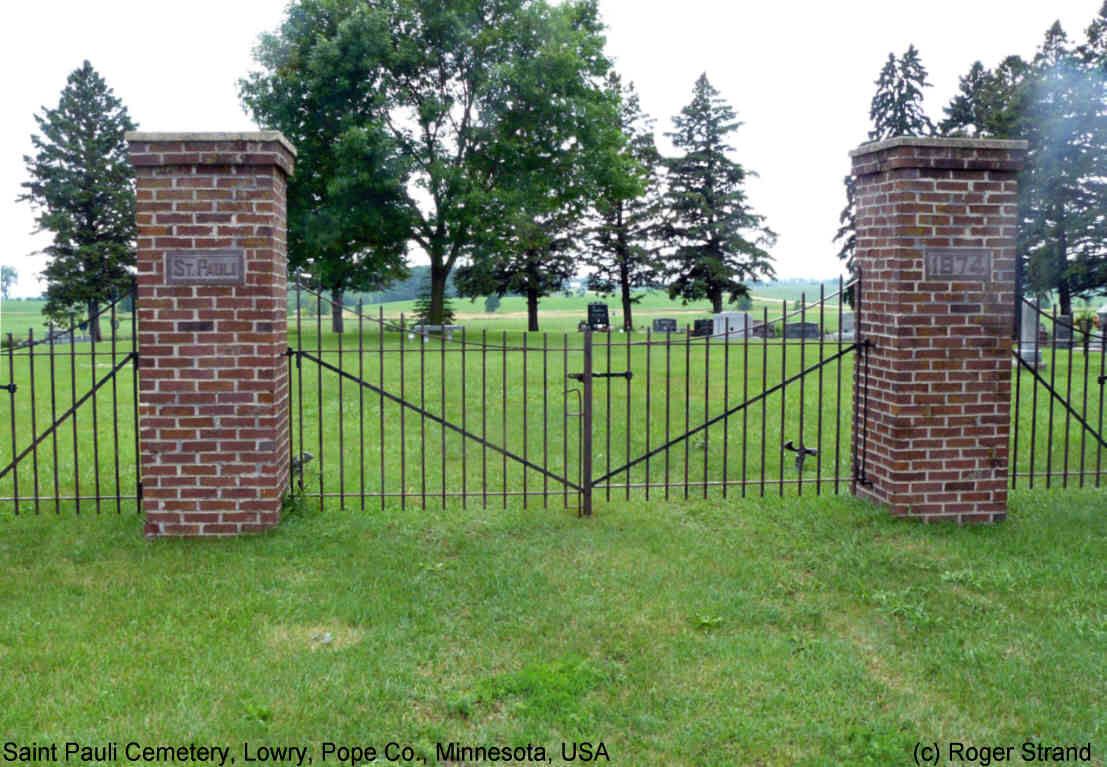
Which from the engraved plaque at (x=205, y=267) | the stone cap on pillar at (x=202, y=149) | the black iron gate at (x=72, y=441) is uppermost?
the stone cap on pillar at (x=202, y=149)

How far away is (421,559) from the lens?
581cm

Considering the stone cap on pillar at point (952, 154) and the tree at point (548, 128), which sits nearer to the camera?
the stone cap on pillar at point (952, 154)

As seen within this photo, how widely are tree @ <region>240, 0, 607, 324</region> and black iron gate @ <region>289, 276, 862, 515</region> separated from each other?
13.7m

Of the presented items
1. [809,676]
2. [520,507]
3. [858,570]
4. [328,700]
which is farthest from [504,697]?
[520,507]

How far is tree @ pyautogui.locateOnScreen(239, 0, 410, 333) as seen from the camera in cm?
2773

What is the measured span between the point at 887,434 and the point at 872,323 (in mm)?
834

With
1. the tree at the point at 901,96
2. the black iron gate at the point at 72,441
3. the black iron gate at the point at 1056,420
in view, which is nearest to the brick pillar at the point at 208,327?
the black iron gate at the point at 72,441

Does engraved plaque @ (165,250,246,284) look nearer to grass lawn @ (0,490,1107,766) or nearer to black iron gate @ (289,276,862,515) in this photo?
black iron gate @ (289,276,862,515)

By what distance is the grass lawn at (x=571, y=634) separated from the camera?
373 cm

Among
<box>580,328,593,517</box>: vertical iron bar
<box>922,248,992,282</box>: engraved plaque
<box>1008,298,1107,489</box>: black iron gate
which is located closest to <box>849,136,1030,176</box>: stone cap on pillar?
<box>922,248,992,282</box>: engraved plaque

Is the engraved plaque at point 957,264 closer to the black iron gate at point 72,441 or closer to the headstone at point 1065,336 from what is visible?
the headstone at point 1065,336

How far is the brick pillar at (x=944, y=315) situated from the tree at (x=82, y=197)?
119 feet

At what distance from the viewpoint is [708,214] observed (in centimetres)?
4184

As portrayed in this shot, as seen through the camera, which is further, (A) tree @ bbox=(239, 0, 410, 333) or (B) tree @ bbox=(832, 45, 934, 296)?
(B) tree @ bbox=(832, 45, 934, 296)
